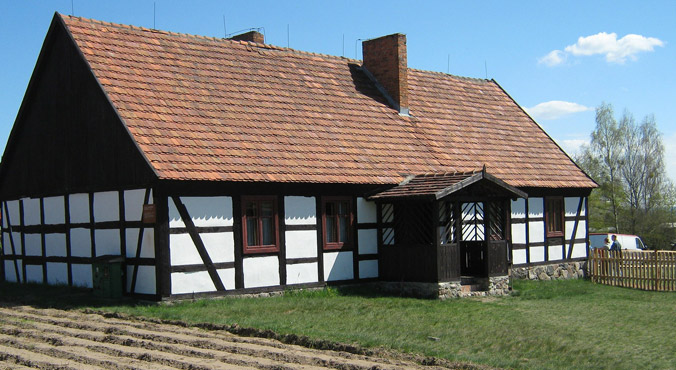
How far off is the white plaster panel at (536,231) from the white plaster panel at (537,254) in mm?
246

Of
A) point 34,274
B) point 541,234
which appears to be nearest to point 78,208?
point 34,274

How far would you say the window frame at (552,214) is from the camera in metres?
25.1

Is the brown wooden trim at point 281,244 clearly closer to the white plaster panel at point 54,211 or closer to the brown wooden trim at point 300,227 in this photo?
the brown wooden trim at point 300,227

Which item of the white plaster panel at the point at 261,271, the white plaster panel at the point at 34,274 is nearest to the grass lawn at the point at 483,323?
the white plaster panel at the point at 261,271

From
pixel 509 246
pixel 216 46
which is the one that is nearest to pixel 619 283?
pixel 509 246

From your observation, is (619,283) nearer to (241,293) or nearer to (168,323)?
(241,293)

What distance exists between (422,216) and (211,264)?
17.8ft

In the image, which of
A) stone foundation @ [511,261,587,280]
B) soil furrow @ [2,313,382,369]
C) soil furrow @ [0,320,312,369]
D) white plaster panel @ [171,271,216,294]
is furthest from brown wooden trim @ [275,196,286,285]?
stone foundation @ [511,261,587,280]

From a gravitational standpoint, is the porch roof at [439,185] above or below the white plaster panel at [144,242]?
above

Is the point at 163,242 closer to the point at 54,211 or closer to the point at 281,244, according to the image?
the point at 281,244

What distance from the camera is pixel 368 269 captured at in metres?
20.4

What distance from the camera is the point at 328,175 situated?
1911cm

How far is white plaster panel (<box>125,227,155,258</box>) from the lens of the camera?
16.8 meters

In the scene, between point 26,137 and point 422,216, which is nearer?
point 422,216
